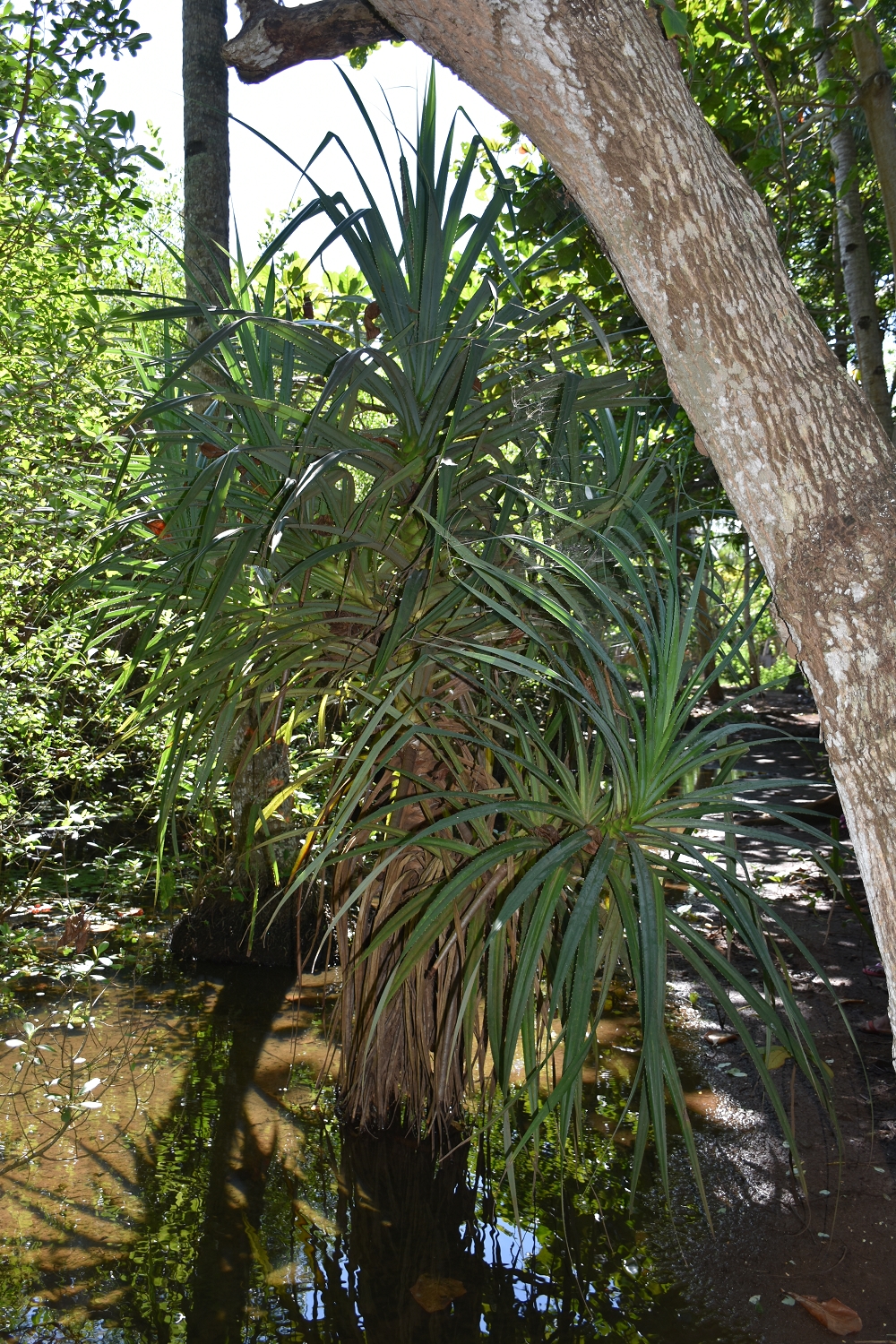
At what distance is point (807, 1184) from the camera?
2.63 metres

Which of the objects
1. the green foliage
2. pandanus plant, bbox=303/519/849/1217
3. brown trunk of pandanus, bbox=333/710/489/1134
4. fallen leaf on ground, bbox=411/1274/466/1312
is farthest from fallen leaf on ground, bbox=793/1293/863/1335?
the green foliage

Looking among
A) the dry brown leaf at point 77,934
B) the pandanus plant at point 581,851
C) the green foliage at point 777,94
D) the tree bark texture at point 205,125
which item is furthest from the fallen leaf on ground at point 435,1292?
the tree bark texture at point 205,125

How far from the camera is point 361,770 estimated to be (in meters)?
2.07

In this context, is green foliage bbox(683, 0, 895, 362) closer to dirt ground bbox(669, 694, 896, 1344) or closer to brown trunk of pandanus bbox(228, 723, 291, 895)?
dirt ground bbox(669, 694, 896, 1344)

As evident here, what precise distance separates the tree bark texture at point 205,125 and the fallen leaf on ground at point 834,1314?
4492mm

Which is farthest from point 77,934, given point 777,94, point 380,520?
point 777,94

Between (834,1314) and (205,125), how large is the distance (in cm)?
508

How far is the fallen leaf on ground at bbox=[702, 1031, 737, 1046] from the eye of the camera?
3598mm

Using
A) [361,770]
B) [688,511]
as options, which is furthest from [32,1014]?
[688,511]

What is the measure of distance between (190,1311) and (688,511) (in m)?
2.21

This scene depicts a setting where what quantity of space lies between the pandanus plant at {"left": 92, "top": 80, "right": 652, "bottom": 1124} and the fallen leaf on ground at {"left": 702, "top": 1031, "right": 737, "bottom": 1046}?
1251 mm

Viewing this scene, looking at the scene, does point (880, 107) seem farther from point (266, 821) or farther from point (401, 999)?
point (401, 999)

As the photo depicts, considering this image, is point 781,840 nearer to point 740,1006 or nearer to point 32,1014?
point 740,1006

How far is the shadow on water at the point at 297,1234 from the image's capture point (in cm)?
213
